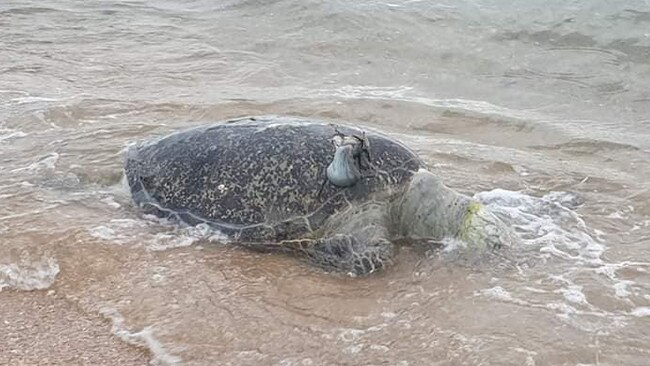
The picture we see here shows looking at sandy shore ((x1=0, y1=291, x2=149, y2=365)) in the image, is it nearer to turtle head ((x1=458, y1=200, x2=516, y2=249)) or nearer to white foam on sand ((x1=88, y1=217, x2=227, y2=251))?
white foam on sand ((x1=88, y1=217, x2=227, y2=251))

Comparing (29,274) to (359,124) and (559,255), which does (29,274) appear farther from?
(359,124)

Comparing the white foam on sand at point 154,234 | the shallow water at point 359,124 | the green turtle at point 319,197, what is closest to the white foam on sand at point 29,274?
the shallow water at point 359,124

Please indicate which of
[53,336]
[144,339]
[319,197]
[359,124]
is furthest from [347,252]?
[359,124]

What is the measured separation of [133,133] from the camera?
6184 millimetres

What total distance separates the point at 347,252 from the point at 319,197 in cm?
37

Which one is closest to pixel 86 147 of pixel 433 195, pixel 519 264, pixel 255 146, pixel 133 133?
pixel 133 133

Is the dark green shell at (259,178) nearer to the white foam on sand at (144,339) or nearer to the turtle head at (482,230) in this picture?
the turtle head at (482,230)

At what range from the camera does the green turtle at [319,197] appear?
438cm

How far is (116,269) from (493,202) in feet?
7.61

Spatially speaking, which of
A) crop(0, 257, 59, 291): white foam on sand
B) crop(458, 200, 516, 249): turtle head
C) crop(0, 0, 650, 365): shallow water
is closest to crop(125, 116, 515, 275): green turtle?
crop(458, 200, 516, 249): turtle head

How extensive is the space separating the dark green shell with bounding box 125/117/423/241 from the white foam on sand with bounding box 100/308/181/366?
1006mm

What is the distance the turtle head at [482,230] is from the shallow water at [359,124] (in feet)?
0.36

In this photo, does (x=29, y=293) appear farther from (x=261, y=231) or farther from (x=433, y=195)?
(x=433, y=195)

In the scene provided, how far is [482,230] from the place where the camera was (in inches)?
171
